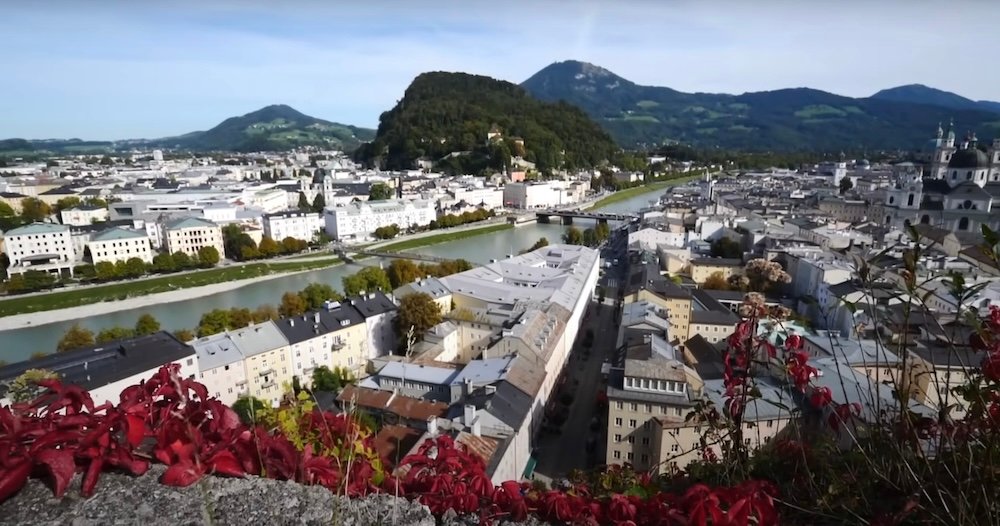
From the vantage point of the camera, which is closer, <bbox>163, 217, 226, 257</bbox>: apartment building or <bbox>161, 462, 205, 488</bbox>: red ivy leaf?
<bbox>161, 462, 205, 488</bbox>: red ivy leaf

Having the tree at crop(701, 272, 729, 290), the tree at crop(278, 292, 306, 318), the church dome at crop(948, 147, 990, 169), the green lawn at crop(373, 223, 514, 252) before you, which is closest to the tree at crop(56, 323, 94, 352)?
the tree at crop(278, 292, 306, 318)

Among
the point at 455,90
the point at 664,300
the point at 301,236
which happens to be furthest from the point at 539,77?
the point at 664,300

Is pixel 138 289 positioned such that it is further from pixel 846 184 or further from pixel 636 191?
pixel 846 184

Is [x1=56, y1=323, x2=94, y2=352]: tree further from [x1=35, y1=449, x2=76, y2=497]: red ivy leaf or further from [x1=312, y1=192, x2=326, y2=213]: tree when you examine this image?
[x1=312, y1=192, x2=326, y2=213]: tree

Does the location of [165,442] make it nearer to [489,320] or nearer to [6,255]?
[489,320]

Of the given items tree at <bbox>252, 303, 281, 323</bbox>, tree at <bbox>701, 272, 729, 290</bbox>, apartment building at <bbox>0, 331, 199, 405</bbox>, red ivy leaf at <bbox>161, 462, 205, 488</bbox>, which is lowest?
tree at <bbox>701, 272, 729, 290</bbox>

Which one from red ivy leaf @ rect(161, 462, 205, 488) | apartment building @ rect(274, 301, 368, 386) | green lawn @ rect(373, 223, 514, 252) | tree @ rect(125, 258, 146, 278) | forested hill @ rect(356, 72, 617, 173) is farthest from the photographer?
forested hill @ rect(356, 72, 617, 173)

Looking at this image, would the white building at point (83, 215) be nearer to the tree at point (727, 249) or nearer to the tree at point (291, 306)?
the tree at point (291, 306)
